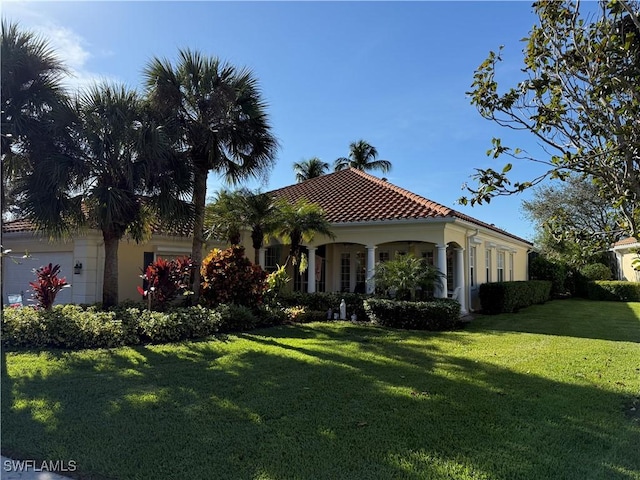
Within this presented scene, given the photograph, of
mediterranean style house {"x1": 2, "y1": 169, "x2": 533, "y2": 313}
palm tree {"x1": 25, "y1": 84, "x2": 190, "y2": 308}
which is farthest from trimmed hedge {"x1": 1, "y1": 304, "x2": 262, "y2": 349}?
mediterranean style house {"x1": 2, "y1": 169, "x2": 533, "y2": 313}

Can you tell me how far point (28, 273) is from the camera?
16.5 meters

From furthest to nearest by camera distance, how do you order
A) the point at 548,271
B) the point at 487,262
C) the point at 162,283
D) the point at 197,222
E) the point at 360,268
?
the point at 548,271 → the point at 487,262 → the point at 360,268 → the point at 197,222 → the point at 162,283

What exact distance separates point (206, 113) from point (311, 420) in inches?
408

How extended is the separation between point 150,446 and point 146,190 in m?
9.12

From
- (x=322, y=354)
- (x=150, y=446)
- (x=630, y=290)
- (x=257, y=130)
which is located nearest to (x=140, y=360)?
(x=322, y=354)

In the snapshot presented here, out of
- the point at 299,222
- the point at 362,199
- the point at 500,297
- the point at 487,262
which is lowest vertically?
the point at 500,297

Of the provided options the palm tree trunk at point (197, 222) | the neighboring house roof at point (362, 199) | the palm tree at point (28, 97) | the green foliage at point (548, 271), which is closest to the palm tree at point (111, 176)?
the palm tree at point (28, 97)

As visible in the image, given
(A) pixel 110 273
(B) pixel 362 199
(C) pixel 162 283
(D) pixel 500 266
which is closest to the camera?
(C) pixel 162 283

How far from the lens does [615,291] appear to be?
2734cm

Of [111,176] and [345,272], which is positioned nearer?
[111,176]

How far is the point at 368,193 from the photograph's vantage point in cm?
1834

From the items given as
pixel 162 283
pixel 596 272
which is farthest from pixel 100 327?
pixel 596 272

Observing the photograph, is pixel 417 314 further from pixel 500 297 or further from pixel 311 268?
pixel 500 297

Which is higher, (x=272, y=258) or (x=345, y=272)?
(x=272, y=258)
